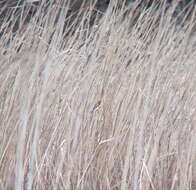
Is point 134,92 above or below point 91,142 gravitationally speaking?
above

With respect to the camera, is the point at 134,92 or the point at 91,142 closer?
the point at 91,142

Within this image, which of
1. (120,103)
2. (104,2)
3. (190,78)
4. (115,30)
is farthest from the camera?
(104,2)

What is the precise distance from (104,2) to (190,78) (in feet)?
14.3

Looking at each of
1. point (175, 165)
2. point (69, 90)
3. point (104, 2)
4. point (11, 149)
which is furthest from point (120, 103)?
point (104, 2)

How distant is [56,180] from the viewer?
158cm

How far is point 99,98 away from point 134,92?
0.44 ft

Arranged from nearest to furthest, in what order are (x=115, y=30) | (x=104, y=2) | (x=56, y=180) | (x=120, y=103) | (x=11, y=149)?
(x=56, y=180)
(x=11, y=149)
(x=120, y=103)
(x=115, y=30)
(x=104, y=2)

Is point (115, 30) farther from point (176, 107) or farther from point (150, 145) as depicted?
point (150, 145)

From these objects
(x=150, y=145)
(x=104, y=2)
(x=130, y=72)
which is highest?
(x=104, y=2)

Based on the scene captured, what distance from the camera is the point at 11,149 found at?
1.75m

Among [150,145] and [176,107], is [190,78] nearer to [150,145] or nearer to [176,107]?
[176,107]

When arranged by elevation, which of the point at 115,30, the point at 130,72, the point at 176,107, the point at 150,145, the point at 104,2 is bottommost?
the point at 150,145

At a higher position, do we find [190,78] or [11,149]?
[190,78]

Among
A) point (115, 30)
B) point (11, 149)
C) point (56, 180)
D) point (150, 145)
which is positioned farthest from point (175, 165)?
point (115, 30)
